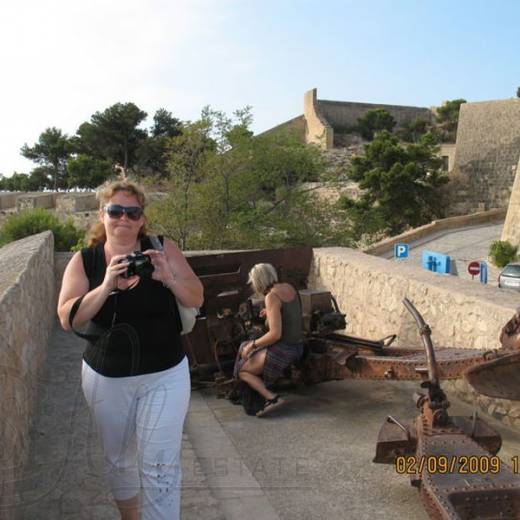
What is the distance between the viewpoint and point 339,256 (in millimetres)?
6609

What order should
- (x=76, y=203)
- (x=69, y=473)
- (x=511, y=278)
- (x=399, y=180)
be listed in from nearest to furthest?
(x=69, y=473) < (x=511, y=278) < (x=76, y=203) < (x=399, y=180)

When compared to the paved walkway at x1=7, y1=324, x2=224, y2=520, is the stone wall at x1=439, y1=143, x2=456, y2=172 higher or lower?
higher

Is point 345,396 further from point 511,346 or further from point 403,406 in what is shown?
point 511,346

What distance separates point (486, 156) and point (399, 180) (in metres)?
8.11

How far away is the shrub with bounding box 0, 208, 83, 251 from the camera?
1162cm

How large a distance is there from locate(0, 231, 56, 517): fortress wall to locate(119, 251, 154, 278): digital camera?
70 cm

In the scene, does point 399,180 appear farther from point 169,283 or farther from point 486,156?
point 169,283

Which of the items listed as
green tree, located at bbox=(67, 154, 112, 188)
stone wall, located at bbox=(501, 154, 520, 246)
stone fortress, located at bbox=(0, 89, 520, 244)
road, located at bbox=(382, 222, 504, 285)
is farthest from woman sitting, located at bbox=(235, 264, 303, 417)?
green tree, located at bbox=(67, 154, 112, 188)

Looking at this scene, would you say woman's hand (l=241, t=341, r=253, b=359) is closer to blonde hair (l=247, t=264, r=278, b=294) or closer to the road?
blonde hair (l=247, t=264, r=278, b=294)

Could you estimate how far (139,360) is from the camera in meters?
2.35


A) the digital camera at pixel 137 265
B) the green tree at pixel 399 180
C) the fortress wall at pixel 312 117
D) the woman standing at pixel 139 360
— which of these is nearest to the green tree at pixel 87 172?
the fortress wall at pixel 312 117

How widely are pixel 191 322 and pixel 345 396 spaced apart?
272cm

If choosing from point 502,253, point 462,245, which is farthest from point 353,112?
point 502,253
